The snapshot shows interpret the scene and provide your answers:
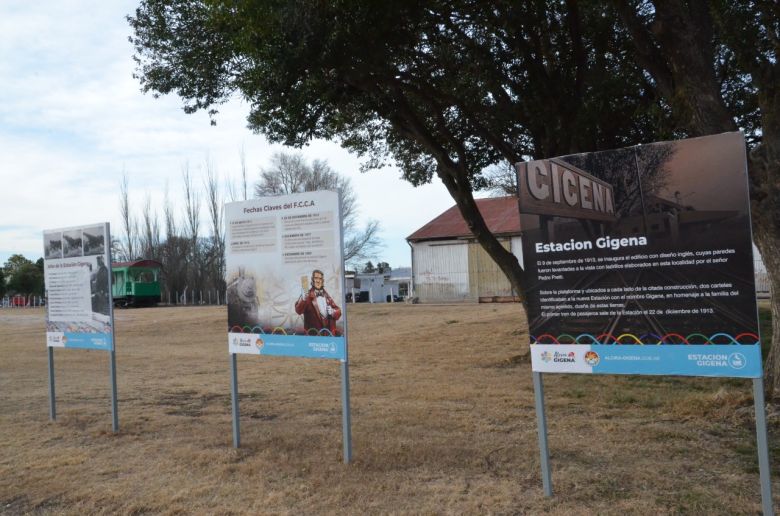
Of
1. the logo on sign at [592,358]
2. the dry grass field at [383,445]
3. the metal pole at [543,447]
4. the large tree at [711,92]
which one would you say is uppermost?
the large tree at [711,92]

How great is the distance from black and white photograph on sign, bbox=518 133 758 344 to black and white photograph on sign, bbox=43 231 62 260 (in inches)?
247

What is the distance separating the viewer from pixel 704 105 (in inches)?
317

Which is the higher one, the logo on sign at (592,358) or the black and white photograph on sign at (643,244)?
the black and white photograph on sign at (643,244)

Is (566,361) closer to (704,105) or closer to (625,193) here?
(625,193)

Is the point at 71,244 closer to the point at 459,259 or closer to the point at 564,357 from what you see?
the point at 564,357

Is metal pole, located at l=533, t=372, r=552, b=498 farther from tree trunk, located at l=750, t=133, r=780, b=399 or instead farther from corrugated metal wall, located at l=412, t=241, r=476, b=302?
corrugated metal wall, located at l=412, t=241, r=476, b=302

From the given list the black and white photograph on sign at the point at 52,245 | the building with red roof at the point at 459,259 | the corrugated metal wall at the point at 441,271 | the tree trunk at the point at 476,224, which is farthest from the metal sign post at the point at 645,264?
the corrugated metal wall at the point at 441,271

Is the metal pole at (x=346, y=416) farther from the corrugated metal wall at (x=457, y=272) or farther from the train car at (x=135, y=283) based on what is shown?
the train car at (x=135, y=283)

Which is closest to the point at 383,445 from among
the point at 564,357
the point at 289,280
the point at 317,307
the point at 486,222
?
the point at 317,307

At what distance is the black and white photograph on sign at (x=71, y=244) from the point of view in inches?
333

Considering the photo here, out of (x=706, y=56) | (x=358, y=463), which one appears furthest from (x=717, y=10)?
(x=358, y=463)

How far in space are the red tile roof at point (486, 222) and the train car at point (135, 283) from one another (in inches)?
686

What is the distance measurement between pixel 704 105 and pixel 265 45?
220 inches

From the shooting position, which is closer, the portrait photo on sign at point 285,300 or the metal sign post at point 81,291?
the portrait photo on sign at point 285,300
